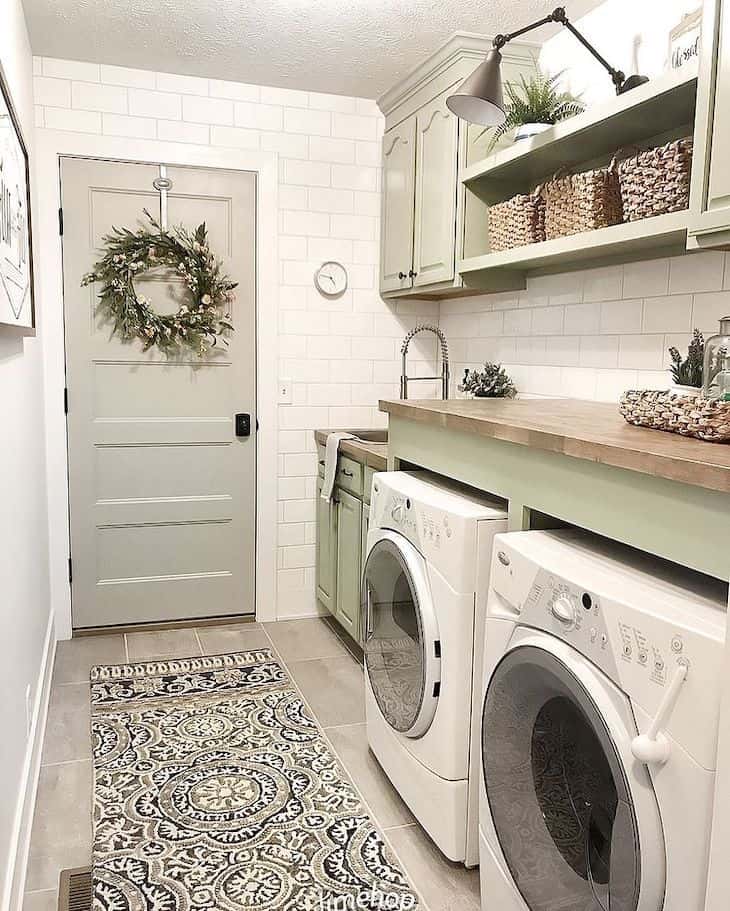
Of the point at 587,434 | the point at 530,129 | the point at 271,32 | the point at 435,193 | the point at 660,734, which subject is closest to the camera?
the point at 660,734

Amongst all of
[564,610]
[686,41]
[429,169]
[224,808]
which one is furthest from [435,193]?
[224,808]

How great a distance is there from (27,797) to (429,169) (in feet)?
9.15

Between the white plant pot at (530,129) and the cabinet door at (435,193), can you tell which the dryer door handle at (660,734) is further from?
the cabinet door at (435,193)

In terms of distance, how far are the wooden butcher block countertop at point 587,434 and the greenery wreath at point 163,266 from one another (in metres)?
1.42

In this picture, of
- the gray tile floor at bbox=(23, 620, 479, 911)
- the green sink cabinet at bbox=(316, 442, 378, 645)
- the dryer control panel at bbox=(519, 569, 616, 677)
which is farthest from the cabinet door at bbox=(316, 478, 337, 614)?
the dryer control panel at bbox=(519, 569, 616, 677)

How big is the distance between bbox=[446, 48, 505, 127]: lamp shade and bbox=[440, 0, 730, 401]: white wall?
52cm

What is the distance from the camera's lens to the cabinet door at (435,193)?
128 inches

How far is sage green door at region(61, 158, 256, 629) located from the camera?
3.67m

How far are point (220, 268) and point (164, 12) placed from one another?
44.3 inches

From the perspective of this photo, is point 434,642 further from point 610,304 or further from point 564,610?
point 610,304

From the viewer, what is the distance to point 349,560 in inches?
141

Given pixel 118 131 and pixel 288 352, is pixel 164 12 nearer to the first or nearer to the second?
pixel 118 131

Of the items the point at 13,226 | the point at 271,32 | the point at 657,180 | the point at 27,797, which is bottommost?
the point at 27,797

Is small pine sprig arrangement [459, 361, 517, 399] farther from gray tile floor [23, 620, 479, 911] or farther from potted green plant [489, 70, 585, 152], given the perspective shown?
gray tile floor [23, 620, 479, 911]
